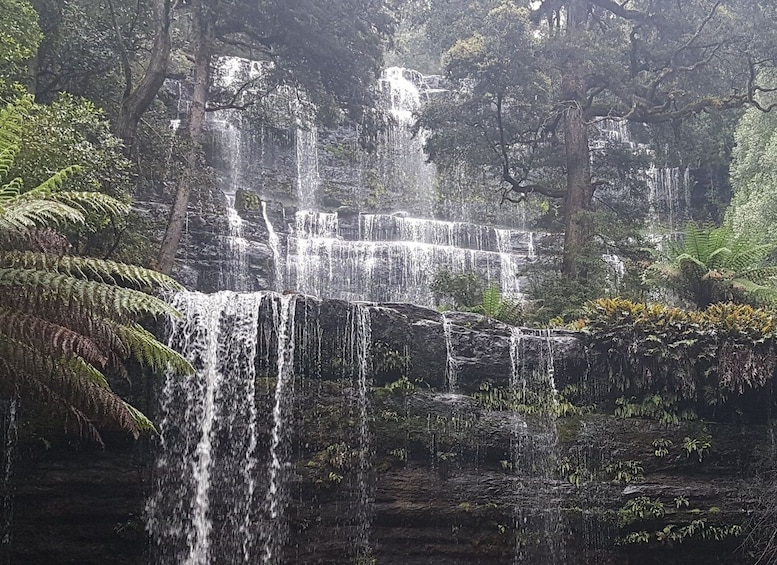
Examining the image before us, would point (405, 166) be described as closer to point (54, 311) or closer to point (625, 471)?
point (625, 471)

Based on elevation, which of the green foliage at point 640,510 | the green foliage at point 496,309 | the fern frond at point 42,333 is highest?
the fern frond at point 42,333

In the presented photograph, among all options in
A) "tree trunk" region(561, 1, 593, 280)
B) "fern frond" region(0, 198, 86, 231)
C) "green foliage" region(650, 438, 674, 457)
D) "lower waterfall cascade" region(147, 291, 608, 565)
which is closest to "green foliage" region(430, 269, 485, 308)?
"tree trunk" region(561, 1, 593, 280)

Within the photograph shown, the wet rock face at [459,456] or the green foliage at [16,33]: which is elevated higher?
the green foliage at [16,33]

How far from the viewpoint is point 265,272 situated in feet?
51.4

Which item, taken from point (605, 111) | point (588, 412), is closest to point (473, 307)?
point (588, 412)

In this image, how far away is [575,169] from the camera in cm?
1379

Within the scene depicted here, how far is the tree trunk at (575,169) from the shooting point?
1280 centimetres

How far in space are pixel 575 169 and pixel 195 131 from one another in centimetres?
687

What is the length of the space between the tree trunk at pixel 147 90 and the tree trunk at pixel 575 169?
729 cm

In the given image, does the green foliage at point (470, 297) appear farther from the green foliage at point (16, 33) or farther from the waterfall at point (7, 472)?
the green foliage at point (16, 33)

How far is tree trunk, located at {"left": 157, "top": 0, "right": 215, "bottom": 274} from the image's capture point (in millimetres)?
11609

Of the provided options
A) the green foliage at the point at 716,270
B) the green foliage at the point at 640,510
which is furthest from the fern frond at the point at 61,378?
the green foliage at the point at 716,270

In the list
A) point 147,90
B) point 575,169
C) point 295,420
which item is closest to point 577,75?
point 575,169

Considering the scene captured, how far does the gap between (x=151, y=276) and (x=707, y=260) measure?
8676 mm
